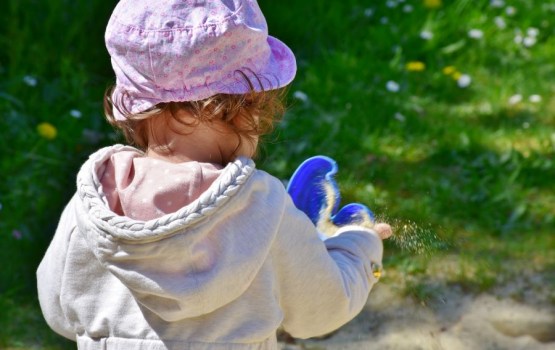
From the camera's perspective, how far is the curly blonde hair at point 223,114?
4.91ft

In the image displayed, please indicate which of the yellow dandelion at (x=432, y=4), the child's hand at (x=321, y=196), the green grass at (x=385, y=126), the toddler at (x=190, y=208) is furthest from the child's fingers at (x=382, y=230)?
the yellow dandelion at (x=432, y=4)

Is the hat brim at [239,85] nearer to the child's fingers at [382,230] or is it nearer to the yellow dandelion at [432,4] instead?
the child's fingers at [382,230]

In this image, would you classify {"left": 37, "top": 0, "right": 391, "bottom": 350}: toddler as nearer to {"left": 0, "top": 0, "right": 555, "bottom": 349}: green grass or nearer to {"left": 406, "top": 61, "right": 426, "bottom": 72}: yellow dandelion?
{"left": 0, "top": 0, "right": 555, "bottom": 349}: green grass

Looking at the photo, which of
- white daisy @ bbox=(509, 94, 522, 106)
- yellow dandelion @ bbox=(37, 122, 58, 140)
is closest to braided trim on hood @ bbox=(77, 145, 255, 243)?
yellow dandelion @ bbox=(37, 122, 58, 140)

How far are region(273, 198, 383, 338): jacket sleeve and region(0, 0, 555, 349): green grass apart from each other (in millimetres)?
805

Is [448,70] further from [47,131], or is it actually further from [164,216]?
[164,216]

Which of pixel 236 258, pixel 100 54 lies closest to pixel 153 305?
pixel 236 258

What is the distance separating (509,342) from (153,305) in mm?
1382

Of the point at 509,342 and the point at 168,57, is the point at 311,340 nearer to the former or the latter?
the point at 509,342

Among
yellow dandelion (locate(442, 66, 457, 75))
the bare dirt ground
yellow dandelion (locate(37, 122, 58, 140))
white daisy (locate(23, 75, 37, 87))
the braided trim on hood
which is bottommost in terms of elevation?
yellow dandelion (locate(442, 66, 457, 75))

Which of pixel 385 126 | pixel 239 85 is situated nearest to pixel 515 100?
pixel 385 126

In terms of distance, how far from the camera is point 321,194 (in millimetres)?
1840

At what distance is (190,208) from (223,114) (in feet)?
0.59

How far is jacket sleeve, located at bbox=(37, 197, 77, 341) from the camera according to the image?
5.34ft
